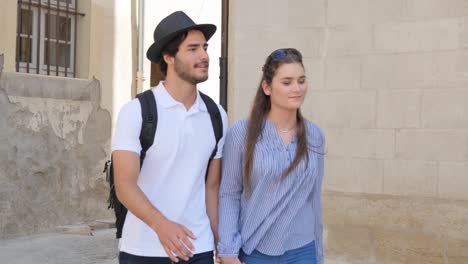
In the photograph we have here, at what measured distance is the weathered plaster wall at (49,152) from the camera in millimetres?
8258

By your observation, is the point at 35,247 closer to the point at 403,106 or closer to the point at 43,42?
the point at 43,42

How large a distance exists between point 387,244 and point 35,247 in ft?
Result: 13.1

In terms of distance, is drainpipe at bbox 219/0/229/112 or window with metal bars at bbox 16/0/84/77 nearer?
drainpipe at bbox 219/0/229/112

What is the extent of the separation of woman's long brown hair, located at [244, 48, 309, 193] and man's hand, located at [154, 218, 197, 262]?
385mm

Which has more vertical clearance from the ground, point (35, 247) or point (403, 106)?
point (403, 106)

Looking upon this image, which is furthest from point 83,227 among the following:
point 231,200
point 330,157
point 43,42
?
point 231,200

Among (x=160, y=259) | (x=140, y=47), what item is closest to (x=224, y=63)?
(x=140, y=47)

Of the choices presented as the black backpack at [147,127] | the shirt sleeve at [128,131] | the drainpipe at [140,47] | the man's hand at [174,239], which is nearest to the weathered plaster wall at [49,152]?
the drainpipe at [140,47]

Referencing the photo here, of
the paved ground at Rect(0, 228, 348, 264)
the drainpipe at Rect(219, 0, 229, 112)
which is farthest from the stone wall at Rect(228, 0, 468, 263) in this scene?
the drainpipe at Rect(219, 0, 229, 112)

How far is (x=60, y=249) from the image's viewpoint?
759 cm

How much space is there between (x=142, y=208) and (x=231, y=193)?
0.49 m

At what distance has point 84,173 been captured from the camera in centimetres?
923

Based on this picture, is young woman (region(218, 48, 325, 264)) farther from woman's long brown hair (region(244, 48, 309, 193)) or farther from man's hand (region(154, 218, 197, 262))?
man's hand (region(154, 218, 197, 262))

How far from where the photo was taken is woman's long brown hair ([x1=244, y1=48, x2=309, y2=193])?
2736mm
